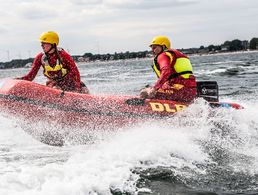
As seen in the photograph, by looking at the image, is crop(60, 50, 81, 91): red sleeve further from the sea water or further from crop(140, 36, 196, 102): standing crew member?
crop(140, 36, 196, 102): standing crew member

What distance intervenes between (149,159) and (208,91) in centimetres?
232

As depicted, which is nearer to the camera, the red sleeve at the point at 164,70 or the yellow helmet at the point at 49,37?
the red sleeve at the point at 164,70

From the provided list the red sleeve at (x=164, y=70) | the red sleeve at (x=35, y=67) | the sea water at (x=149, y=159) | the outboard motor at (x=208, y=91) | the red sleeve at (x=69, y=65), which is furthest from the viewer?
the red sleeve at (x=35, y=67)

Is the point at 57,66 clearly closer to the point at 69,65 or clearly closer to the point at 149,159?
the point at 69,65

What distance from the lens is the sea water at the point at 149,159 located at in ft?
14.3

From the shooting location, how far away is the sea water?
14.3 feet

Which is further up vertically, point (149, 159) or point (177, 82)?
point (177, 82)

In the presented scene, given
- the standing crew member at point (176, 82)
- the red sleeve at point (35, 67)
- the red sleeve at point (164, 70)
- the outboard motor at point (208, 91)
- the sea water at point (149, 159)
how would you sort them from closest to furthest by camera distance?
the sea water at point (149, 159) → the red sleeve at point (164, 70) → the standing crew member at point (176, 82) → the outboard motor at point (208, 91) → the red sleeve at point (35, 67)

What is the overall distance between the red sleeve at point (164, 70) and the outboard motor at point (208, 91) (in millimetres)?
775

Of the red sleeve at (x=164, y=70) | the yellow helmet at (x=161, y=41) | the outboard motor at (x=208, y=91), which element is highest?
the yellow helmet at (x=161, y=41)

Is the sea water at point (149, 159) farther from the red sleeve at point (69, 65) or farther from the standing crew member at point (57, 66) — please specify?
the red sleeve at point (69, 65)

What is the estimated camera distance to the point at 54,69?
24.1 ft

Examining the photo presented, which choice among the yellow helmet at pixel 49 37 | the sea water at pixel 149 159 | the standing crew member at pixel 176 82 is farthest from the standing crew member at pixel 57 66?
the standing crew member at pixel 176 82

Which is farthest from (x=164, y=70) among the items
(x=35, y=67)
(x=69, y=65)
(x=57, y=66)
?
(x=35, y=67)
